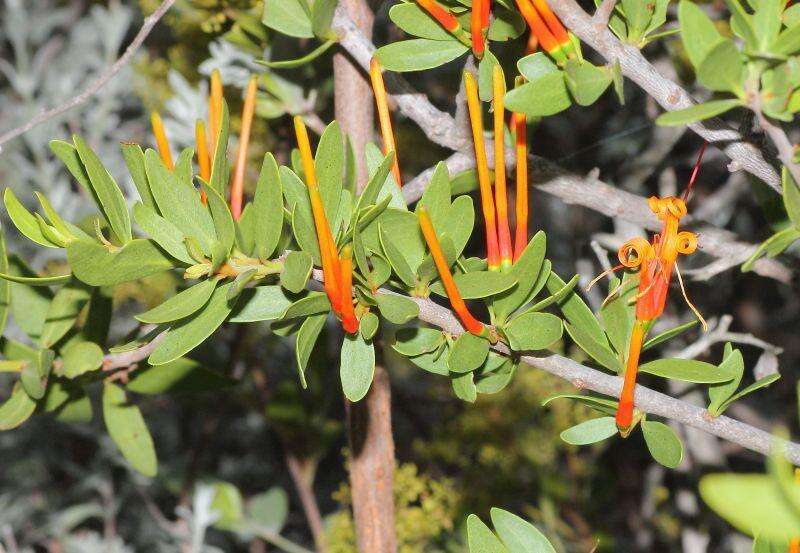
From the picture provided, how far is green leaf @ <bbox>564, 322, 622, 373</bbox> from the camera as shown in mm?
412

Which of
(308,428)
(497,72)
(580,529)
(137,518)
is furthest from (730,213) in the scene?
(137,518)

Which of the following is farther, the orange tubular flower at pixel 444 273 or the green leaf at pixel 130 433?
the green leaf at pixel 130 433

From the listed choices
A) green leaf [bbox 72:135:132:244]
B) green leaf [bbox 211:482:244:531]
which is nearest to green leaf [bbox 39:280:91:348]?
green leaf [bbox 72:135:132:244]

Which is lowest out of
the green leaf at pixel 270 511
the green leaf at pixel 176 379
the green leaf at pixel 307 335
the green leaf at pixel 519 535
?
the green leaf at pixel 270 511

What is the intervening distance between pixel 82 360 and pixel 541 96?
0.30 m

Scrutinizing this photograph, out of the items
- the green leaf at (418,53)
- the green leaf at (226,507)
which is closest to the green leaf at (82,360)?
the green leaf at (418,53)

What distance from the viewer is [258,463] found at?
4.71ft

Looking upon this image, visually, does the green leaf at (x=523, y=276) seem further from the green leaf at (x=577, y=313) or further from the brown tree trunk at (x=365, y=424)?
the brown tree trunk at (x=365, y=424)

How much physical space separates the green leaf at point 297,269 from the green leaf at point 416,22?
0.45 ft

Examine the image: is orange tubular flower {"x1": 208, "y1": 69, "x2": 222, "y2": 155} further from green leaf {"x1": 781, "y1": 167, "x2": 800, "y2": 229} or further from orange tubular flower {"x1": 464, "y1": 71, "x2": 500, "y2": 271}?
→ green leaf {"x1": 781, "y1": 167, "x2": 800, "y2": 229}

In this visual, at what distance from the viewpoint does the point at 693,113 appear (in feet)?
1.07

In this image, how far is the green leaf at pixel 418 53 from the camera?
450 mm

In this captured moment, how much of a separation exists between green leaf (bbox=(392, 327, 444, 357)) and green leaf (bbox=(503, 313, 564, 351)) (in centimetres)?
4

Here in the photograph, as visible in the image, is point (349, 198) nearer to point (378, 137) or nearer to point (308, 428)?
point (378, 137)
